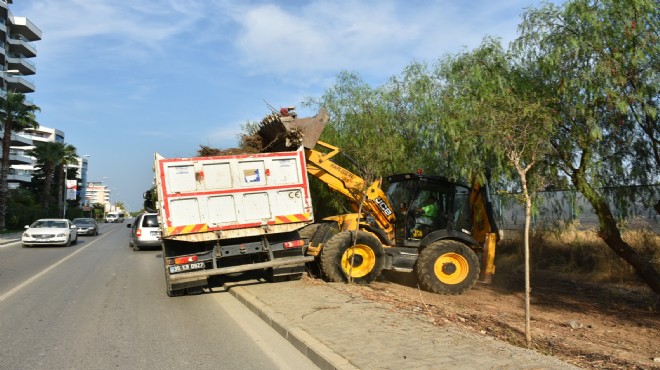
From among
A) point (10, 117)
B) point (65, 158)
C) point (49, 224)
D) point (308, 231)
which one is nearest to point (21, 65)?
point (65, 158)

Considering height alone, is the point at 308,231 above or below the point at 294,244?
above

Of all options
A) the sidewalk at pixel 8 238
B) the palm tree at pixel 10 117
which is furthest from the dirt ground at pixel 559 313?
the palm tree at pixel 10 117

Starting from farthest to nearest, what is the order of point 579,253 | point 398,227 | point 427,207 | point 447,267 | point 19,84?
point 19,84, point 579,253, point 398,227, point 427,207, point 447,267

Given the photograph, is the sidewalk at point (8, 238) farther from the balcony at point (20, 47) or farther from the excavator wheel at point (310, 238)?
the balcony at point (20, 47)

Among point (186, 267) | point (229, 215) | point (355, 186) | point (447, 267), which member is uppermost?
point (355, 186)

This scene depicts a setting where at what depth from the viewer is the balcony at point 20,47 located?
76.6 meters

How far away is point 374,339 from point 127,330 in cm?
356

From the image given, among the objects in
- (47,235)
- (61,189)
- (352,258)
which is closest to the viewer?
(352,258)

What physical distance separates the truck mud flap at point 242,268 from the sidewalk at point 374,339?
3.53 feet

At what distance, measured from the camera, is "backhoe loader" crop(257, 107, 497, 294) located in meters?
11.3

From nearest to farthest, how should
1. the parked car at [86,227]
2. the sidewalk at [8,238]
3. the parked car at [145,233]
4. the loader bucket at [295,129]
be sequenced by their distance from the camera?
the loader bucket at [295,129] < the parked car at [145,233] < the sidewalk at [8,238] < the parked car at [86,227]

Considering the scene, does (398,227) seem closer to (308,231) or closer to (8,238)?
(308,231)

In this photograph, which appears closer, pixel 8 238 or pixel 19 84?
pixel 8 238

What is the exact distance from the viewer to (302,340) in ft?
20.3
